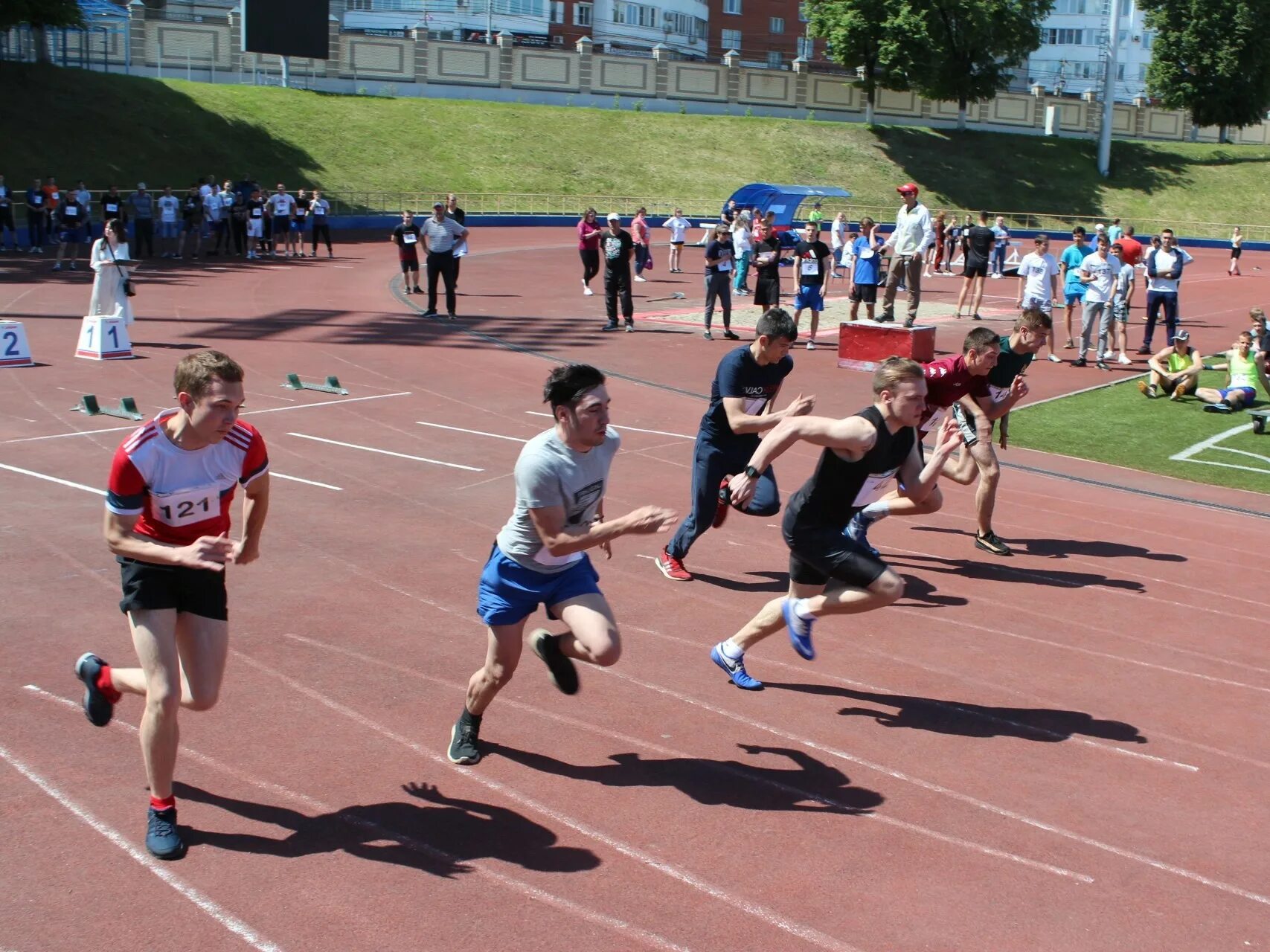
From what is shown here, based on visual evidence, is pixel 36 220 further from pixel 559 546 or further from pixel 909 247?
pixel 559 546

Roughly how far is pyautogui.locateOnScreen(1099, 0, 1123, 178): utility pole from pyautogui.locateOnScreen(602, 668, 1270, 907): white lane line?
46.2m

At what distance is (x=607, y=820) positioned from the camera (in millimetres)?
5617

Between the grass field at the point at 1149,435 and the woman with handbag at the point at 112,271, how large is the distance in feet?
40.9

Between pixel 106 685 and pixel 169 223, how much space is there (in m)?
29.7

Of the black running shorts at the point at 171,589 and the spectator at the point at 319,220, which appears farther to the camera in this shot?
the spectator at the point at 319,220

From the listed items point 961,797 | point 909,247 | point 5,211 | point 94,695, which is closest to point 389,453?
point 94,695

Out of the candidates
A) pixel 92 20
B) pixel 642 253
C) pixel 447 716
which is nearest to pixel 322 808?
pixel 447 716

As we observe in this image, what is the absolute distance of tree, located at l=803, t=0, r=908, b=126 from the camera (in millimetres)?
62219

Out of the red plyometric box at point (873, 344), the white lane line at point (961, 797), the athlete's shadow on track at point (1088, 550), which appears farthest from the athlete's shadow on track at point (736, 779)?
the red plyometric box at point (873, 344)

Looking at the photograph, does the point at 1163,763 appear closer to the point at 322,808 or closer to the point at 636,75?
the point at 322,808

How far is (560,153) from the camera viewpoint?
54.3 m

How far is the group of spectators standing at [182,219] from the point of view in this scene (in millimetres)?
31297

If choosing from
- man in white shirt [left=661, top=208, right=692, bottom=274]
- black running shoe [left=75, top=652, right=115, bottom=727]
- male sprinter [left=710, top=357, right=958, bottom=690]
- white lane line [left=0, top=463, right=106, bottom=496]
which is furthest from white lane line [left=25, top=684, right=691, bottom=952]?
man in white shirt [left=661, top=208, right=692, bottom=274]

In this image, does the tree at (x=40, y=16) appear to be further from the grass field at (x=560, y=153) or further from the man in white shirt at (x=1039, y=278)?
the man in white shirt at (x=1039, y=278)
